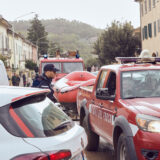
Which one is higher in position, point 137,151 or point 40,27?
point 40,27

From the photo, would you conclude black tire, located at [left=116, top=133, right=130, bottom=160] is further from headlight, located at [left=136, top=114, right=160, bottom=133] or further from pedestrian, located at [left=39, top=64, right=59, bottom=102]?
pedestrian, located at [left=39, top=64, right=59, bottom=102]

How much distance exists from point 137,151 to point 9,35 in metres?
57.2

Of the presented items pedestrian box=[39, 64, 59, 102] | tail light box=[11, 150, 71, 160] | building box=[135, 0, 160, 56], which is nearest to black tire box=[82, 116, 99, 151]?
pedestrian box=[39, 64, 59, 102]

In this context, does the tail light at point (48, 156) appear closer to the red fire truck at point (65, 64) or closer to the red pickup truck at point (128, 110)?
the red pickup truck at point (128, 110)

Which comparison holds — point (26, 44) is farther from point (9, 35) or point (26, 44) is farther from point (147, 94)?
point (147, 94)

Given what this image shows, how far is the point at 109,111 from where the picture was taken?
7.06 m

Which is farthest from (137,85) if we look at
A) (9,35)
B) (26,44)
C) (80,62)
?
(26,44)

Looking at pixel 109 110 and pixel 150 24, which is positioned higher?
pixel 150 24

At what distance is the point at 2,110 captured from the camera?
138 inches

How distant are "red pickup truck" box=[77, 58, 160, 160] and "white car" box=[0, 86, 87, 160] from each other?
1645mm

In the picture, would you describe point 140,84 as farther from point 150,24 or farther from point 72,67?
point 150,24

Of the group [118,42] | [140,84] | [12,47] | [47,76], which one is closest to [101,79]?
[47,76]

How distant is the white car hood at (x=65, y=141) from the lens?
11.4ft

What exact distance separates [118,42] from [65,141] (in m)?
61.0
